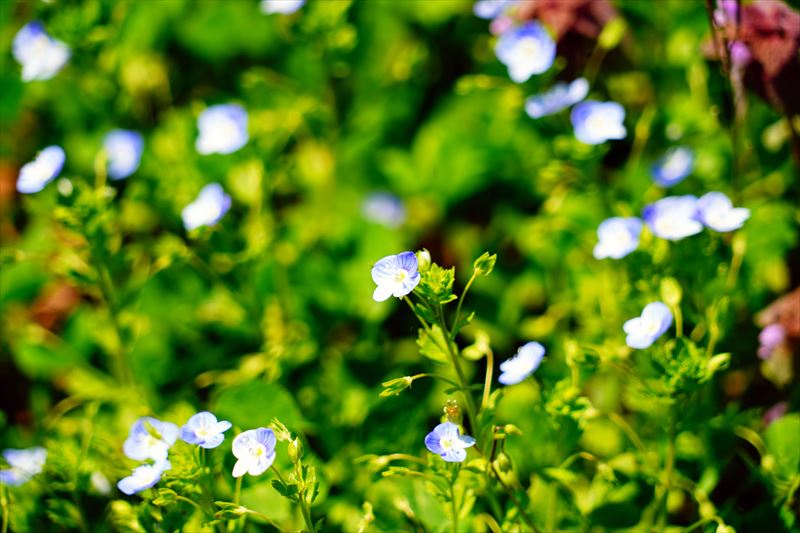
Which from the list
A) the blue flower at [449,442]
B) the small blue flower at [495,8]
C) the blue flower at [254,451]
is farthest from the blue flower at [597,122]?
the blue flower at [254,451]

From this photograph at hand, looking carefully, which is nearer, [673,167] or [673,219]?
[673,219]

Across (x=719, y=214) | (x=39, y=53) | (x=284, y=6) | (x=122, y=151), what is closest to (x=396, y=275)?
(x=719, y=214)

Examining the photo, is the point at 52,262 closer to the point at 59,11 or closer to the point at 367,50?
the point at 59,11

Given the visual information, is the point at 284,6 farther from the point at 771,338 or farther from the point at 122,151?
the point at 771,338

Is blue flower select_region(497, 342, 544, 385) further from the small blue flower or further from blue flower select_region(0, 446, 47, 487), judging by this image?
the small blue flower

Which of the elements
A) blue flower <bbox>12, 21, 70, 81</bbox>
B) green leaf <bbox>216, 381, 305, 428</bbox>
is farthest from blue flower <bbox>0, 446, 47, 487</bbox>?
blue flower <bbox>12, 21, 70, 81</bbox>

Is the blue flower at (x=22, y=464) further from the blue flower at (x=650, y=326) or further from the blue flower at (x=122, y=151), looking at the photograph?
the blue flower at (x=650, y=326)
